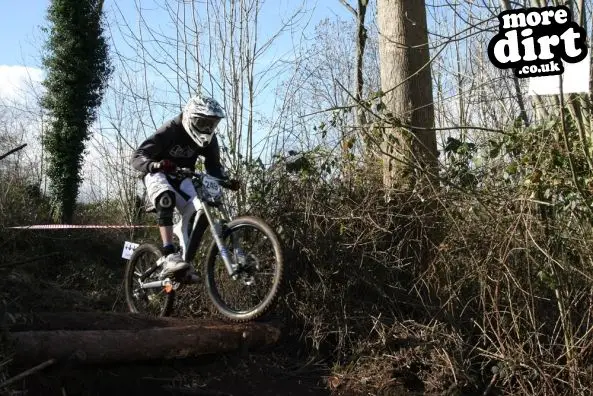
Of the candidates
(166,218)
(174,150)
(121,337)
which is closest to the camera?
(121,337)

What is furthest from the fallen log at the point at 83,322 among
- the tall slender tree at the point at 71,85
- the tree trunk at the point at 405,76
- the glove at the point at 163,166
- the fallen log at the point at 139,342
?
the tall slender tree at the point at 71,85

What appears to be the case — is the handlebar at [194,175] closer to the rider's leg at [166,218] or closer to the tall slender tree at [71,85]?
the rider's leg at [166,218]

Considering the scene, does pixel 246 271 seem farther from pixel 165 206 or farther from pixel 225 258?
pixel 165 206

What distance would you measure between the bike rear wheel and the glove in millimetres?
963

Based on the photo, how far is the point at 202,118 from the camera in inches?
212

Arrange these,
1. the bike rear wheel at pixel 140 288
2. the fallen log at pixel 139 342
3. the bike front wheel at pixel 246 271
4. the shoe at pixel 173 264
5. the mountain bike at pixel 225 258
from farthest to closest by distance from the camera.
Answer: the bike rear wheel at pixel 140 288, the shoe at pixel 173 264, the mountain bike at pixel 225 258, the bike front wheel at pixel 246 271, the fallen log at pixel 139 342

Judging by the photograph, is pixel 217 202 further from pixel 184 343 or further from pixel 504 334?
pixel 504 334

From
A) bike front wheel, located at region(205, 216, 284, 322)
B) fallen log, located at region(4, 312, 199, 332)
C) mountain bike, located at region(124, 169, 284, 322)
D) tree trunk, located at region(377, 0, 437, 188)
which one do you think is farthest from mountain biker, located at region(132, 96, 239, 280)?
tree trunk, located at region(377, 0, 437, 188)

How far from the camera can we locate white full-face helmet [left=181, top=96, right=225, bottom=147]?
533 cm

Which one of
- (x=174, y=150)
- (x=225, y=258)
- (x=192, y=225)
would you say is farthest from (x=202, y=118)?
(x=225, y=258)

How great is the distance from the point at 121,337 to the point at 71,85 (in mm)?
13925

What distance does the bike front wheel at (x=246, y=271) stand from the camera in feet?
15.8

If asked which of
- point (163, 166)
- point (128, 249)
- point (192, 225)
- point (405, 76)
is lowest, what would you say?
point (128, 249)

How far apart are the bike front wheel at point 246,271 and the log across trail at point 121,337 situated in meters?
0.21
